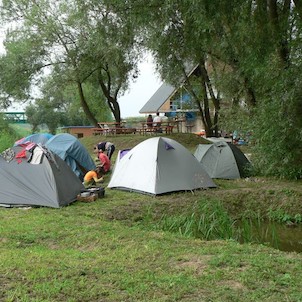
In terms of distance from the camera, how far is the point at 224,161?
11.1 metres

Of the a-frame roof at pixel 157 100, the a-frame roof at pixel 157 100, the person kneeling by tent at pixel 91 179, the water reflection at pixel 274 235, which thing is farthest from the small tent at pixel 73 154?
the a-frame roof at pixel 157 100

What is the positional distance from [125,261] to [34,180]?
151 inches

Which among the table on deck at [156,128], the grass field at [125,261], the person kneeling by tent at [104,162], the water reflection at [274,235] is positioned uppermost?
the table on deck at [156,128]

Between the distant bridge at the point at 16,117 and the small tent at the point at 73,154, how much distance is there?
16.7 m

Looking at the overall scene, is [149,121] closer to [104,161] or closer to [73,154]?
[104,161]

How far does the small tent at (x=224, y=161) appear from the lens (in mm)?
10945

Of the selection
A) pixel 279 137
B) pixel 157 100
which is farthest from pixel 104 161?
pixel 157 100

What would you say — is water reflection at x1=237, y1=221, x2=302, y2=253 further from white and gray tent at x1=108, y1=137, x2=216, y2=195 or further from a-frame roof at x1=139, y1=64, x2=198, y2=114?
a-frame roof at x1=139, y1=64, x2=198, y2=114

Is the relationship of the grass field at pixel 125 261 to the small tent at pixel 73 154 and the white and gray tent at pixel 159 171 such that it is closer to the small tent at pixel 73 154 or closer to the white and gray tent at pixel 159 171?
the white and gray tent at pixel 159 171

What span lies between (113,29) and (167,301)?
983 cm

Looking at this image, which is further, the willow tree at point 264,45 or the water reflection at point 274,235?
the willow tree at point 264,45

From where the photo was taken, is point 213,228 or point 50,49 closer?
point 213,228

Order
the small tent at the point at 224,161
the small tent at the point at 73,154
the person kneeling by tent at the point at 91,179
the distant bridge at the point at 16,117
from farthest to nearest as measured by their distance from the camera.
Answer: the distant bridge at the point at 16,117 → the small tent at the point at 224,161 → the small tent at the point at 73,154 → the person kneeling by tent at the point at 91,179

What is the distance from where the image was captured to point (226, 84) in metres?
15.1
